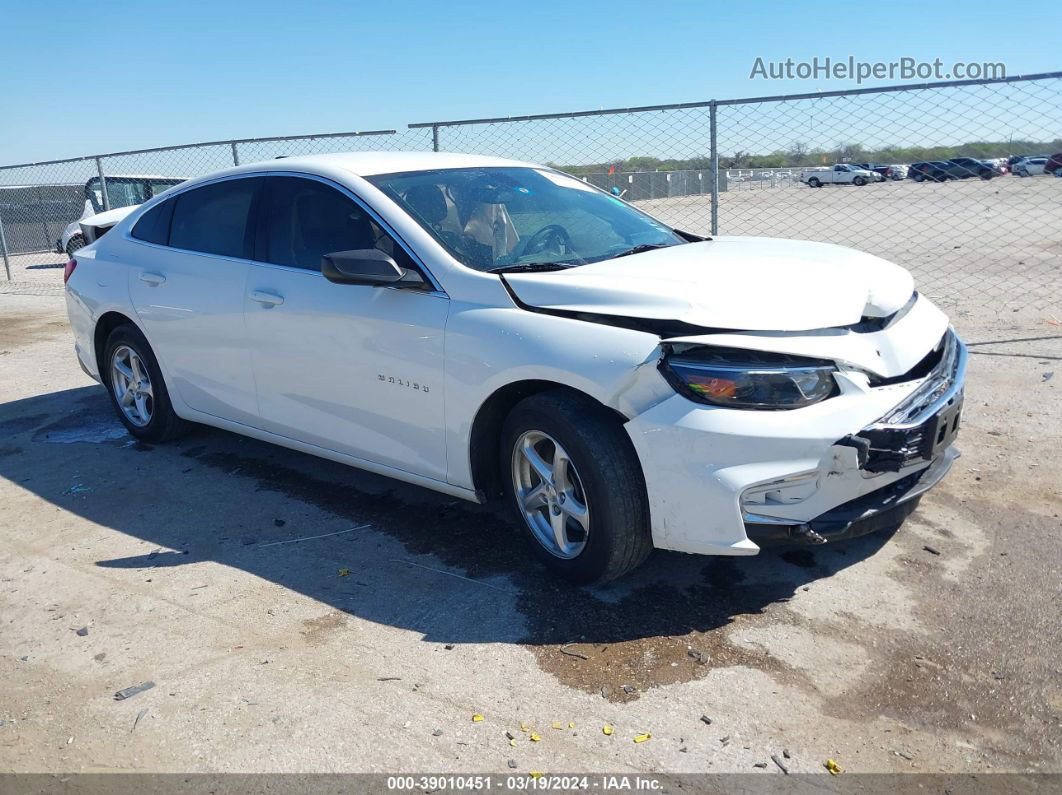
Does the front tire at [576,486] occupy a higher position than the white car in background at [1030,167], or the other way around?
the white car in background at [1030,167]

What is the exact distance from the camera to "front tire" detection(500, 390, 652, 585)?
3.44 metres

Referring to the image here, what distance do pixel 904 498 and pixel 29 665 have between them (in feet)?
11.2

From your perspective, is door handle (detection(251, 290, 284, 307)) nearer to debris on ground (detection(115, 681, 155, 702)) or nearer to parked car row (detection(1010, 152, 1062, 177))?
debris on ground (detection(115, 681, 155, 702))

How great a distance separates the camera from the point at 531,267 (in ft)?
13.1

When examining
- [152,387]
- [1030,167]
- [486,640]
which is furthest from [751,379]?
[1030,167]

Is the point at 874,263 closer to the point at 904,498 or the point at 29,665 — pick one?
the point at 904,498

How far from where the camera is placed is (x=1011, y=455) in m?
4.99

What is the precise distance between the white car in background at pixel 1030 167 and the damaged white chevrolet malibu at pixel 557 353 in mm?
17281

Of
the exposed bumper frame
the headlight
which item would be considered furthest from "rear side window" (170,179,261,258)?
the exposed bumper frame

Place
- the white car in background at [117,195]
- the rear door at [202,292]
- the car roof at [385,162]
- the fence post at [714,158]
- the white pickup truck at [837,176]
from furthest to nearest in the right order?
the white car in background at [117,195] → the white pickup truck at [837,176] → the fence post at [714,158] → the rear door at [202,292] → the car roof at [385,162]

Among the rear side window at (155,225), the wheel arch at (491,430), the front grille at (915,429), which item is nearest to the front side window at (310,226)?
the wheel arch at (491,430)

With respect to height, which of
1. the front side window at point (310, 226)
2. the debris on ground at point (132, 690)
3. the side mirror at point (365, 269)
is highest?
the front side window at point (310, 226)

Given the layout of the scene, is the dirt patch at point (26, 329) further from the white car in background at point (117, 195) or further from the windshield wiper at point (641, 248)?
the windshield wiper at point (641, 248)

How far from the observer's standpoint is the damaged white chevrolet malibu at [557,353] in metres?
3.26
